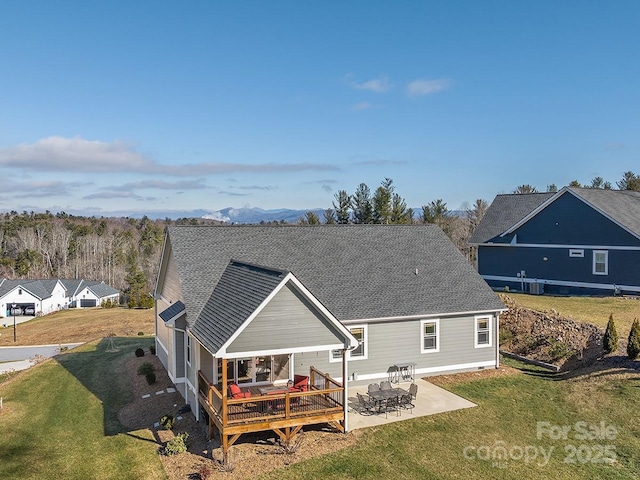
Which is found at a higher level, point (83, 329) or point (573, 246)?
point (573, 246)

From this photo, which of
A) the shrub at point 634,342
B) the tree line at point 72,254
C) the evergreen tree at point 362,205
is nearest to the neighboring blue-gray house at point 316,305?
the shrub at point 634,342

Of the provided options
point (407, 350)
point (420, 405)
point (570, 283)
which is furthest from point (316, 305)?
point (570, 283)

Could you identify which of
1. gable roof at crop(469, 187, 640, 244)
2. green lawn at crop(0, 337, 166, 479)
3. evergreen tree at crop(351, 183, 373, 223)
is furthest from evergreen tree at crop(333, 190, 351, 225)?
green lawn at crop(0, 337, 166, 479)

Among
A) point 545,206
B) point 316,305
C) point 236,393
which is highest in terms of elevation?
point 545,206

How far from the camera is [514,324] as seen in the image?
994 inches

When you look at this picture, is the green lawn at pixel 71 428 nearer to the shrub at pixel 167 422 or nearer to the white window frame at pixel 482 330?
the shrub at pixel 167 422

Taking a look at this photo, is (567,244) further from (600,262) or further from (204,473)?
(204,473)

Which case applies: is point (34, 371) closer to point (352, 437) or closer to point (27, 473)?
point (27, 473)

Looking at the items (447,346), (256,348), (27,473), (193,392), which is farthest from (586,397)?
(27,473)

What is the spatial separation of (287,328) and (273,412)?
98.8 inches

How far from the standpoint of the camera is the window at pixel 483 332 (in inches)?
837

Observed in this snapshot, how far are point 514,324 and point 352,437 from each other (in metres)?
14.2

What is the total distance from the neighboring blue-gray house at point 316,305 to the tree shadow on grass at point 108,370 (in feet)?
7.19

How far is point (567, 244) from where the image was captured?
35250 mm
